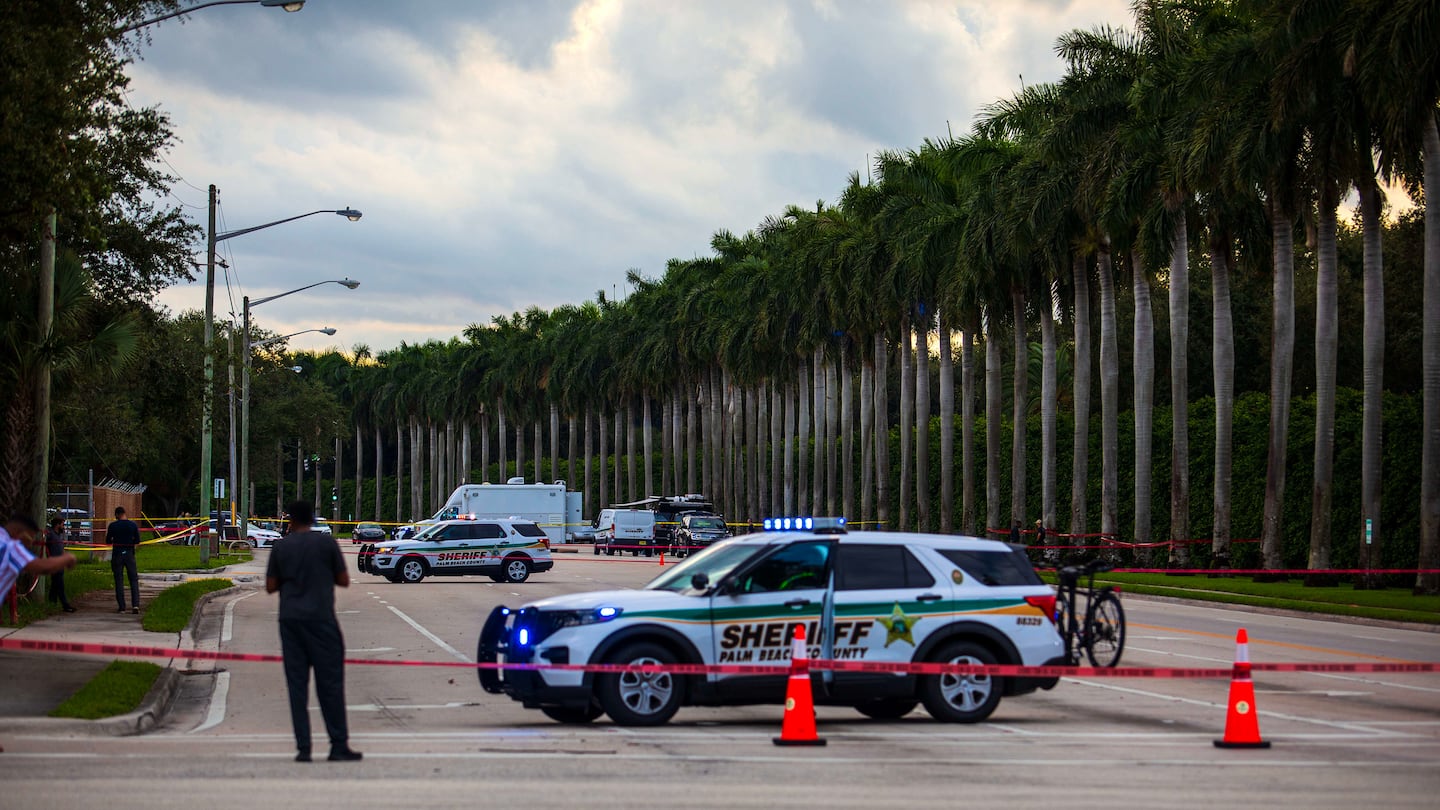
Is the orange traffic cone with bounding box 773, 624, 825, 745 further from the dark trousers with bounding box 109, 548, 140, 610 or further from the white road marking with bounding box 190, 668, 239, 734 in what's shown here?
the dark trousers with bounding box 109, 548, 140, 610

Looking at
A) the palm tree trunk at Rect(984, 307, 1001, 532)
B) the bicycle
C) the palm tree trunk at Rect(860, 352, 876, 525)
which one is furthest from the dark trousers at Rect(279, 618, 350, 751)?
the palm tree trunk at Rect(860, 352, 876, 525)

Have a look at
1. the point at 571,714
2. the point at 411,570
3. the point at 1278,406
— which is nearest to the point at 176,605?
the point at 411,570

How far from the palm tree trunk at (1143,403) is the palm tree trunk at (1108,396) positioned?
908mm

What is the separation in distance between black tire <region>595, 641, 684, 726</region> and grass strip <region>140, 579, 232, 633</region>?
Answer: 12154 millimetres

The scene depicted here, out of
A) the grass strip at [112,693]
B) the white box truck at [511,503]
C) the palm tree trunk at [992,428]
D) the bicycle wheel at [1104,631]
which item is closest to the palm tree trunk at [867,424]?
the palm tree trunk at [992,428]

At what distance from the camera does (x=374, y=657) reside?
791 inches

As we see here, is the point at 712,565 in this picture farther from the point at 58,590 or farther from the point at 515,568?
the point at 515,568

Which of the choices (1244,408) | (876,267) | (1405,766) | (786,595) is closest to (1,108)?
(786,595)

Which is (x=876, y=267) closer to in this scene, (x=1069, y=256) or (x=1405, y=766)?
(x=1069, y=256)

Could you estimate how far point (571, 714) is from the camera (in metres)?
13.8

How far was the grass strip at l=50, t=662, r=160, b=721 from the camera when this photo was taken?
13.4 m

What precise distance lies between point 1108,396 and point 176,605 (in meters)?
31.1

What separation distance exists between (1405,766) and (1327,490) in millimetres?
28330

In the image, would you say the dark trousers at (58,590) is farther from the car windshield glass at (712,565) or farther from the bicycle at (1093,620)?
the bicycle at (1093,620)
